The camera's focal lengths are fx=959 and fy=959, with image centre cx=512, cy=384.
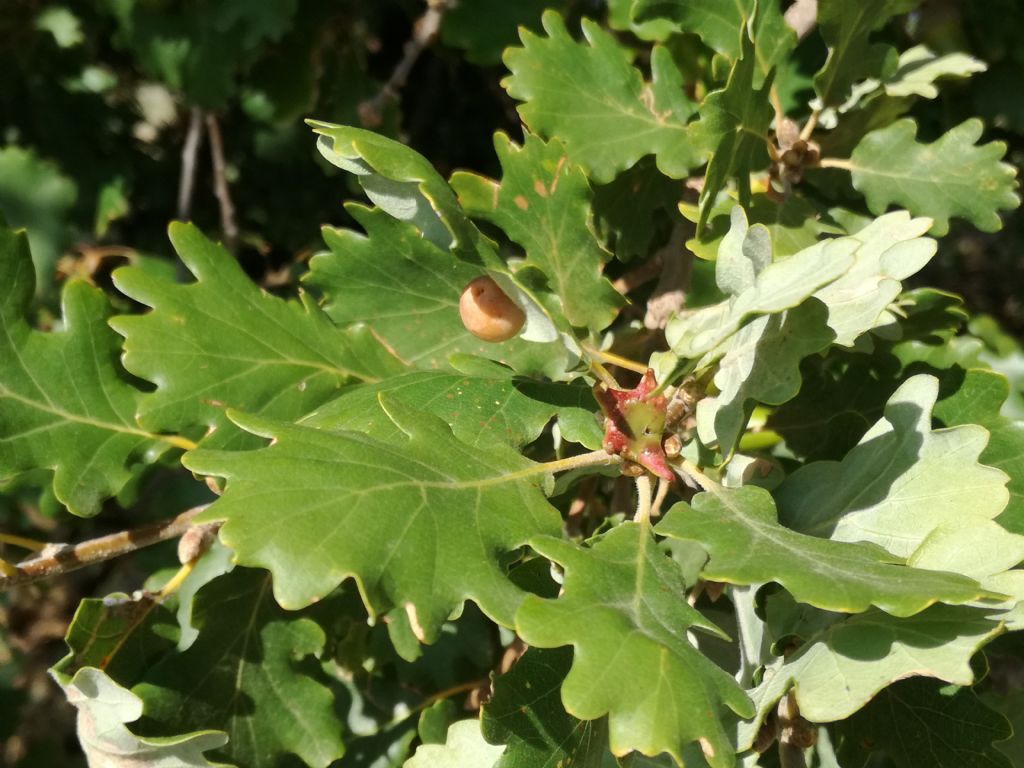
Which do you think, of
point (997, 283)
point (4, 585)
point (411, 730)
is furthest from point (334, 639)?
point (997, 283)

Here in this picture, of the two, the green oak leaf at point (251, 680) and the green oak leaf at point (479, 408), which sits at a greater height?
the green oak leaf at point (479, 408)

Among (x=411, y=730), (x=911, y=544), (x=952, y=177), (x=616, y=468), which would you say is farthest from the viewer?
(x=411, y=730)

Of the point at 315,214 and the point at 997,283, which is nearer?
the point at 315,214

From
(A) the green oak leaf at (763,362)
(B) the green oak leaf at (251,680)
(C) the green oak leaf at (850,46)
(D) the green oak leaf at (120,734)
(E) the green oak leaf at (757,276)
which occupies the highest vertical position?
(C) the green oak leaf at (850,46)

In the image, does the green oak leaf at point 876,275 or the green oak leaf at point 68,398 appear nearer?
the green oak leaf at point 876,275

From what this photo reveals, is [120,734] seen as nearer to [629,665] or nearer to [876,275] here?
[629,665]

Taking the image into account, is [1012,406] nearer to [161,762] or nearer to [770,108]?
[770,108]

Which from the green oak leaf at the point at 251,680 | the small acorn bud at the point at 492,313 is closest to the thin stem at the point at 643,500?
the small acorn bud at the point at 492,313

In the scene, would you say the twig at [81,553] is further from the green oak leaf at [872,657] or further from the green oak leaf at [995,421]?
the green oak leaf at [995,421]
